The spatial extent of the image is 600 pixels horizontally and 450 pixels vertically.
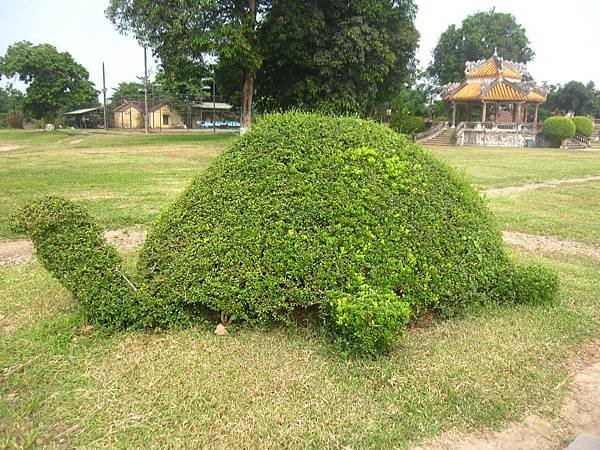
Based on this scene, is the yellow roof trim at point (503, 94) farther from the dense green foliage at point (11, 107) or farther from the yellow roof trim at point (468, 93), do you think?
the dense green foliage at point (11, 107)

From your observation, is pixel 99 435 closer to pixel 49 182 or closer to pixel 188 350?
pixel 188 350

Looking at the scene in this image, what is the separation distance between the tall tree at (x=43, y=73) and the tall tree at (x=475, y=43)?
134 ft

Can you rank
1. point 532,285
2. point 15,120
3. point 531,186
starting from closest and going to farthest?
point 532,285 < point 531,186 < point 15,120

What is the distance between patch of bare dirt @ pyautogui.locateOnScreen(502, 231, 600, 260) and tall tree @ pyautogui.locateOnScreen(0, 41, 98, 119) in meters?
49.1

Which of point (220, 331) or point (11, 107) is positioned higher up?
point (11, 107)

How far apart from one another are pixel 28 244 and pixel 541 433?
6.20 meters

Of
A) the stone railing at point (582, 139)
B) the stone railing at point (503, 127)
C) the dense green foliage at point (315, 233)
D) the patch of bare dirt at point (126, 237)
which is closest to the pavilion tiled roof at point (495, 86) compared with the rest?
the stone railing at point (503, 127)

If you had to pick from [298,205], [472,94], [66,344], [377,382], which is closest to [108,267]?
[66,344]

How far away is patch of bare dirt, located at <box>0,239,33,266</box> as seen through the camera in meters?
5.62

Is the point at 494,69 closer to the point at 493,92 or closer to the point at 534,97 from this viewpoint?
the point at 493,92

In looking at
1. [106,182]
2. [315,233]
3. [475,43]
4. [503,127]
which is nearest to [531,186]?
[106,182]

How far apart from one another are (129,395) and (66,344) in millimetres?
852

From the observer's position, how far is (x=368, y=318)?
3002 mm

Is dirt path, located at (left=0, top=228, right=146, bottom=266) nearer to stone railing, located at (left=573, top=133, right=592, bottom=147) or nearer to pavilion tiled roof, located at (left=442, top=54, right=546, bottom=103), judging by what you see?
pavilion tiled roof, located at (left=442, top=54, right=546, bottom=103)
